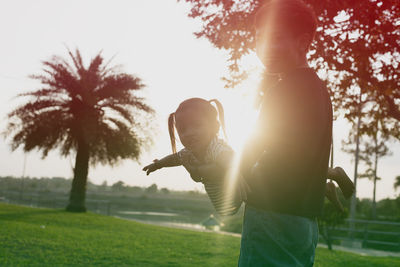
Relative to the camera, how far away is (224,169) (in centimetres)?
146

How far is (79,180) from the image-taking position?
22.8 meters

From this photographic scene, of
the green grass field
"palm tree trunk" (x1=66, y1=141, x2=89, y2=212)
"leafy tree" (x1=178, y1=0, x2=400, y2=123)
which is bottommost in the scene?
the green grass field

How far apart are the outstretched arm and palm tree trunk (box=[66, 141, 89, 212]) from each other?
21.2m

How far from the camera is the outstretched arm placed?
175cm

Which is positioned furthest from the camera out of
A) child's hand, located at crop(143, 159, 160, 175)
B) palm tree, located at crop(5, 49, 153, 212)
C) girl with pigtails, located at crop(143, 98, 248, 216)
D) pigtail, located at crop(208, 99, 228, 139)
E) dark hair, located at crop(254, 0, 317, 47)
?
palm tree, located at crop(5, 49, 153, 212)

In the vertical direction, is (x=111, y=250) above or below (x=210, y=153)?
below

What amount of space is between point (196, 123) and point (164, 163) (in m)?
0.39

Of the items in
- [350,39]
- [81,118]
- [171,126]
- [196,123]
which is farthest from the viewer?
[81,118]

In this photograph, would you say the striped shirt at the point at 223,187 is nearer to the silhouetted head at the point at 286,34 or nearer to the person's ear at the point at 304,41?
the silhouetted head at the point at 286,34

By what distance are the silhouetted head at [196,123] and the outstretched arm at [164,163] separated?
213 mm

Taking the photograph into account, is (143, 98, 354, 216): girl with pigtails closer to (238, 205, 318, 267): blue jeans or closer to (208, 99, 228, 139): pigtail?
(208, 99, 228, 139): pigtail

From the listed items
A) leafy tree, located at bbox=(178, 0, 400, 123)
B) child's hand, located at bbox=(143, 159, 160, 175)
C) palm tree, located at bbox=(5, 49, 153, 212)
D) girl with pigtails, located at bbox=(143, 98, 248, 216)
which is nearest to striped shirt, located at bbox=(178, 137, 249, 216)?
girl with pigtails, located at bbox=(143, 98, 248, 216)

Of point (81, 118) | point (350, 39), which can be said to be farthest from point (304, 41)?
point (81, 118)

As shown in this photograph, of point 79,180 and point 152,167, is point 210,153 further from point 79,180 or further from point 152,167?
point 79,180
